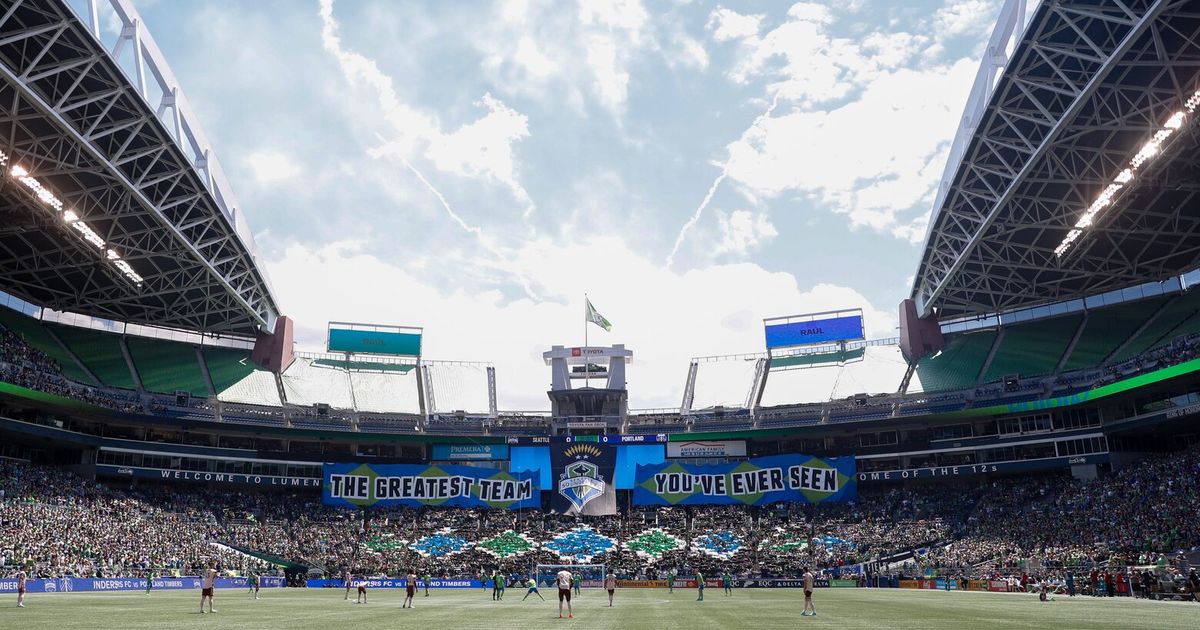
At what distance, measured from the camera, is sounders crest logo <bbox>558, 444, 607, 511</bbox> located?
73.6 metres

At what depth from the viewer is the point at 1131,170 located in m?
44.1

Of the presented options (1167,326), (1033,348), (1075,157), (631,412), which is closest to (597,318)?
(631,412)

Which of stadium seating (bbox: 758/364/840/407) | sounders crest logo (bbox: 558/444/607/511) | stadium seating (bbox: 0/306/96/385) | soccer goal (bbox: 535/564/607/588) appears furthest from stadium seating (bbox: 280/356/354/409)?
stadium seating (bbox: 758/364/840/407)

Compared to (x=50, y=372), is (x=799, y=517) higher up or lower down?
lower down

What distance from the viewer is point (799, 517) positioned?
72.8 metres

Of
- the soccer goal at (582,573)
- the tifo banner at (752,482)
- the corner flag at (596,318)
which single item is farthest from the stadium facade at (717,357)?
the soccer goal at (582,573)

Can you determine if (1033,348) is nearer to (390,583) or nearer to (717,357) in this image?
(717,357)

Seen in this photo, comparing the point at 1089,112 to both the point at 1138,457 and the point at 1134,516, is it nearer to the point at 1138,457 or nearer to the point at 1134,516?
the point at 1134,516

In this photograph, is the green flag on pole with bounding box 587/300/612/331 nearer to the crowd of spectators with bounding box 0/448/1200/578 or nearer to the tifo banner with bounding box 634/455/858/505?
the tifo banner with bounding box 634/455/858/505

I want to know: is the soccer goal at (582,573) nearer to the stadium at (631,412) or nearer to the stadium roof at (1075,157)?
the stadium at (631,412)

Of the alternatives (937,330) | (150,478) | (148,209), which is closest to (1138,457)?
(937,330)

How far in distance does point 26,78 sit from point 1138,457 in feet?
266

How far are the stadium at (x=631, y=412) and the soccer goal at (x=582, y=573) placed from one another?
1.29 feet

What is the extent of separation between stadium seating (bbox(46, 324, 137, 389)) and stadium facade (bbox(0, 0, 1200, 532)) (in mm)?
230
